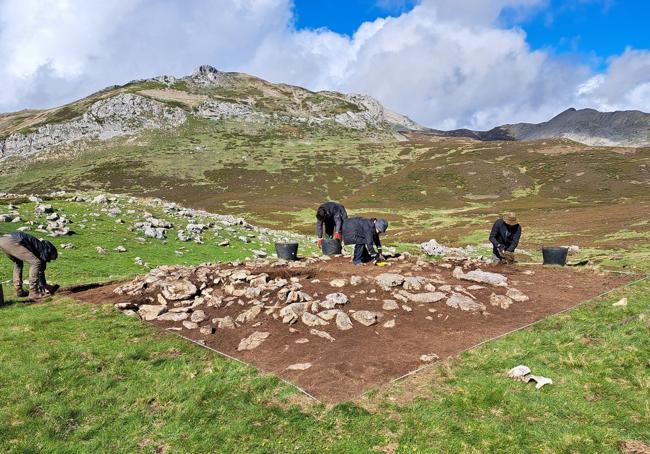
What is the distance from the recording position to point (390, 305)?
40.3ft

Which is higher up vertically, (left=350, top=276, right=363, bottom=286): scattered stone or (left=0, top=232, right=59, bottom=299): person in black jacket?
(left=0, top=232, right=59, bottom=299): person in black jacket

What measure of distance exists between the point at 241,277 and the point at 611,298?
12.0 metres

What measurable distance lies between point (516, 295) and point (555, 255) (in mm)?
5775

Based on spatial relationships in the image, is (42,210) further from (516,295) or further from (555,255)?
(555,255)

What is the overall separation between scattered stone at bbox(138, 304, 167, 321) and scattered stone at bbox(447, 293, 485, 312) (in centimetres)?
873

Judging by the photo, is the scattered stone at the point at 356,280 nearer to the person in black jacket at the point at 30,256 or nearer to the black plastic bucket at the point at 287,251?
the black plastic bucket at the point at 287,251

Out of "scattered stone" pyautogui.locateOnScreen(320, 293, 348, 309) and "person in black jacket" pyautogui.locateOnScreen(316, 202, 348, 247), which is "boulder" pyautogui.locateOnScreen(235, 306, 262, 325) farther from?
"person in black jacket" pyautogui.locateOnScreen(316, 202, 348, 247)

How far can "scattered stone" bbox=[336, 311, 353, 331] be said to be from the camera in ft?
36.4

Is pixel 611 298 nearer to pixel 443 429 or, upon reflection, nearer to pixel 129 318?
pixel 443 429

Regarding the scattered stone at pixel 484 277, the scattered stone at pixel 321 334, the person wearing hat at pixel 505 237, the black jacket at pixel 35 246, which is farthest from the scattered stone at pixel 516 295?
the black jacket at pixel 35 246

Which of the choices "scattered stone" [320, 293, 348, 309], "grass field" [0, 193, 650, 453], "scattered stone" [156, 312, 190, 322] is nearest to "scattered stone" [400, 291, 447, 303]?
"scattered stone" [320, 293, 348, 309]

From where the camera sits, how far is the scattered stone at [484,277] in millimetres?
14316

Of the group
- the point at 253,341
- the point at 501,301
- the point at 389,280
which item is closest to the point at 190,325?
the point at 253,341

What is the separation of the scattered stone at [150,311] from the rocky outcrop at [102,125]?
19332 centimetres
